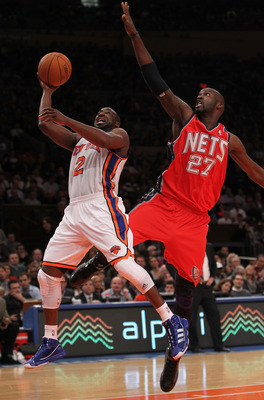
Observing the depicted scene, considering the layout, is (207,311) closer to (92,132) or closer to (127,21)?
(92,132)

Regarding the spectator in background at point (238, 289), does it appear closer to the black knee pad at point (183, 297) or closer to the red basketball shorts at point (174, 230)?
the black knee pad at point (183, 297)

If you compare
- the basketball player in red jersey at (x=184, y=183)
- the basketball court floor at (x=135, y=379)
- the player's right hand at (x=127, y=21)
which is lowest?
the basketball court floor at (x=135, y=379)

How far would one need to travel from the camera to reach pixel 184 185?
636 centimetres

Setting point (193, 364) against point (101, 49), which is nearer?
point (193, 364)

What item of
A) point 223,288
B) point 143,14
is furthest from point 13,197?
point 143,14

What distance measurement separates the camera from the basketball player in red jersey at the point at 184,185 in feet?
20.5

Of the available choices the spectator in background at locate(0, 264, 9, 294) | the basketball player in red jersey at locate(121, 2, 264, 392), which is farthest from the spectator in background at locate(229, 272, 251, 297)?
the basketball player in red jersey at locate(121, 2, 264, 392)

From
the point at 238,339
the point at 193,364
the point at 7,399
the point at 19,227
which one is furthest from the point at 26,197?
the point at 7,399

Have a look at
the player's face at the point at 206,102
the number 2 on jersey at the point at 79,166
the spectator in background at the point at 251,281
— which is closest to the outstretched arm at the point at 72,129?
the number 2 on jersey at the point at 79,166

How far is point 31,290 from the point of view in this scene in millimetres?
11930

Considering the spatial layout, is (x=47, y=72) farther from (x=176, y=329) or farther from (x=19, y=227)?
(x=19, y=227)

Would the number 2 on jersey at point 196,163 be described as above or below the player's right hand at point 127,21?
below

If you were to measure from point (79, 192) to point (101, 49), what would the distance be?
21.5 metres

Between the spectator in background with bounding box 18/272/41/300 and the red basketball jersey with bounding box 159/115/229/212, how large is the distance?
582 centimetres
